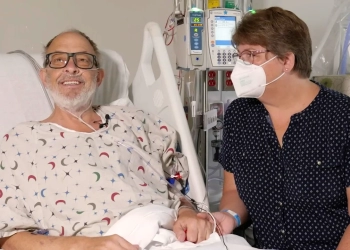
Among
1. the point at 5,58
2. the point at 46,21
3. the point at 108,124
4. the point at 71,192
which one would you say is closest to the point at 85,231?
the point at 71,192

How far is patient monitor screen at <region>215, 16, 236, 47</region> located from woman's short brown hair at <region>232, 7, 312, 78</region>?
0.64 m

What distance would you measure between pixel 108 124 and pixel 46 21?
1326 millimetres

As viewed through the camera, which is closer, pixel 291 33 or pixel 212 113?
pixel 291 33

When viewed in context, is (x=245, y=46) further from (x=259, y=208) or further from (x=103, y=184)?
(x=103, y=184)

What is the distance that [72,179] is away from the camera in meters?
1.44

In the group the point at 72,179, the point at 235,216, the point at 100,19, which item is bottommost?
the point at 235,216

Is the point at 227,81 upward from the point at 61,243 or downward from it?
upward

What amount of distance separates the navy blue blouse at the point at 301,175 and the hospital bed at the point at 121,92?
0.23 meters

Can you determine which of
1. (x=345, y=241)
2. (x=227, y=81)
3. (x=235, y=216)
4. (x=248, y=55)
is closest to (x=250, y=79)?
(x=248, y=55)

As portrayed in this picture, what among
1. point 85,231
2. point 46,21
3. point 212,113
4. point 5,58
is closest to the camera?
point 85,231

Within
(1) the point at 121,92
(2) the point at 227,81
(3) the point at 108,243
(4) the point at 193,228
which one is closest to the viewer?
(3) the point at 108,243

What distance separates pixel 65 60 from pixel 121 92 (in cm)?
43

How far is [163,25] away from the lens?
289cm

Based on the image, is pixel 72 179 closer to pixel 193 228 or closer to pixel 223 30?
→ pixel 193 228
